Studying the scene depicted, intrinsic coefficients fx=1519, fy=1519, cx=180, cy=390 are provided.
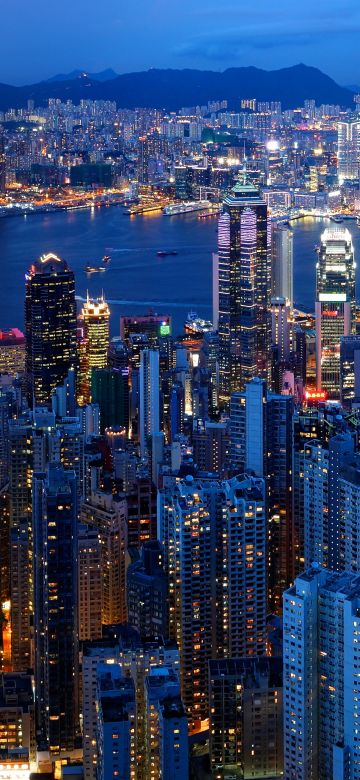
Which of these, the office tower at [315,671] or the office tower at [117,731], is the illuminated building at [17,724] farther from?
the office tower at [315,671]

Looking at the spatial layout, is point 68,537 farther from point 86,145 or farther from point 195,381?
point 86,145

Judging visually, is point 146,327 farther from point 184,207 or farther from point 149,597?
point 184,207

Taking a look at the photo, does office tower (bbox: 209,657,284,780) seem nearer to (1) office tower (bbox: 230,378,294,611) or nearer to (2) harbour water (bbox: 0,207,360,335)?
(1) office tower (bbox: 230,378,294,611)

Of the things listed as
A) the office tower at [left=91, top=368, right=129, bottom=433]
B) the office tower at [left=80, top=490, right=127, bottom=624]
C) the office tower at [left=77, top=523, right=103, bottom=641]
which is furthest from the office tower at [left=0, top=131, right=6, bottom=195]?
the office tower at [left=77, top=523, right=103, bottom=641]

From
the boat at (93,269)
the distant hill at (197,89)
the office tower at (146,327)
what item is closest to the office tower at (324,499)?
the office tower at (146,327)

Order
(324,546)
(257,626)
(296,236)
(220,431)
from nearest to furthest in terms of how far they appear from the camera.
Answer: (257,626) < (324,546) < (220,431) < (296,236)

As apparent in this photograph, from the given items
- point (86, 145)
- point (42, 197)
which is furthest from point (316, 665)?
point (86, 145)

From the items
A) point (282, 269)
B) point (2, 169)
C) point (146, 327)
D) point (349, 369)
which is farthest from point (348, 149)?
point (349, 369)

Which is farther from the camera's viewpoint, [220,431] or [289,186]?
[289,186]
